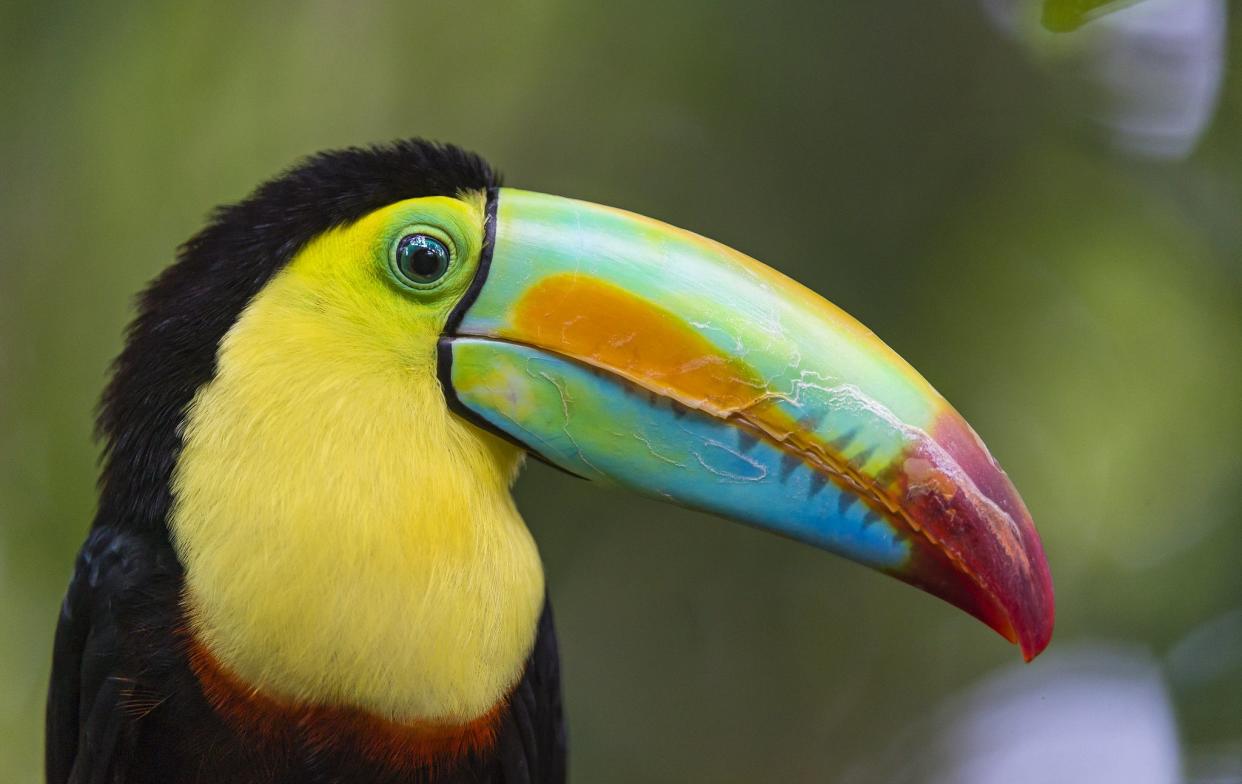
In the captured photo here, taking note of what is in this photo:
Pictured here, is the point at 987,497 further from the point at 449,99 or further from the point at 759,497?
the point at 449,99

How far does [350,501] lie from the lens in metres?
1.69

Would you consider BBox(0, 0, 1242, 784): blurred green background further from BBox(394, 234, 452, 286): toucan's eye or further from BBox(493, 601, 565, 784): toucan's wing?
BBox(394, 234, 452, 286): toucan's eye

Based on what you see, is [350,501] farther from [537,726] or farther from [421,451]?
[537,726]

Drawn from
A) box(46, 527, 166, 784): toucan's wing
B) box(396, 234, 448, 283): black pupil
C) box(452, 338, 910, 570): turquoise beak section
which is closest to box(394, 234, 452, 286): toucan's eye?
box(396, 234, 448, 283): black pupil

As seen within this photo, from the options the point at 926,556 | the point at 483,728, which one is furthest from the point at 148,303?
the point at 926,556

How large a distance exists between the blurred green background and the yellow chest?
2194mm

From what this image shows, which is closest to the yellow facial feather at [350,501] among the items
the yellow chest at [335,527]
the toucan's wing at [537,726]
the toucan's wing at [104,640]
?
the yellow chest at [335,527]

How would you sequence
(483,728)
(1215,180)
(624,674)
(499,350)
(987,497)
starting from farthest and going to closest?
(624,674) → (1215,180) → (483,728) → (499,350) → (987,497)

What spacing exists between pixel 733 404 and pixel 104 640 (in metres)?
1.08

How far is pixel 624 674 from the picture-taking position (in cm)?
468

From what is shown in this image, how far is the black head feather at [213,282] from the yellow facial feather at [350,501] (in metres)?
0.04

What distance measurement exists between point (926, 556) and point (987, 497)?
0.39ft

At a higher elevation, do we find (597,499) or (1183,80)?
(1183,80)

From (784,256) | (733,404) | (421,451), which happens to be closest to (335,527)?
(421,451)
